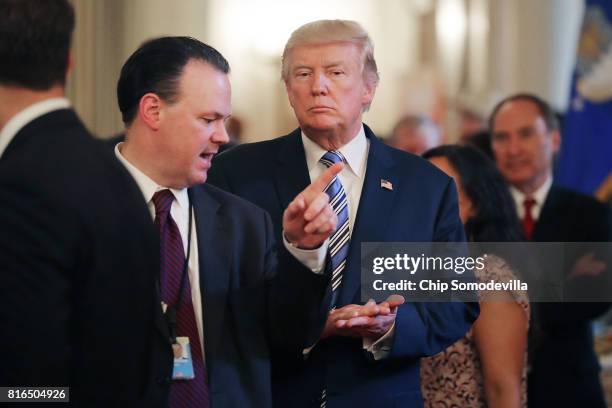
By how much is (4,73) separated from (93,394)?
2.14 ft

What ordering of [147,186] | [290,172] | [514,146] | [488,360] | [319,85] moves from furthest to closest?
[514,146], [488,360], [290,172], [319,85], [147,186]

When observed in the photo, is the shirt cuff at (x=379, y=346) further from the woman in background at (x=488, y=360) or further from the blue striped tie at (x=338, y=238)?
the woman in background at (x=488, y=360)

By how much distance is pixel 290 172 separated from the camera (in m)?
3.01

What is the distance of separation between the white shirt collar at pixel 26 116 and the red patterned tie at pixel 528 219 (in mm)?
2910

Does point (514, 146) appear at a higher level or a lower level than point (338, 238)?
higher

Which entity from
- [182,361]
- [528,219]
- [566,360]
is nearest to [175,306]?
[182,361]

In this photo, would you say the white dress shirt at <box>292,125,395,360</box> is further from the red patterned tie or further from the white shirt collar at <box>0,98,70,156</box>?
the red patterned tie

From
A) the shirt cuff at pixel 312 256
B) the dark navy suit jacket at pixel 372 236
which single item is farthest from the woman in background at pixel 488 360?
the shirt cuff at pixel 312 256

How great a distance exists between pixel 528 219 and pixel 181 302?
8.35ft

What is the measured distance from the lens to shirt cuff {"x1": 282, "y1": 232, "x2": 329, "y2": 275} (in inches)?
93.6

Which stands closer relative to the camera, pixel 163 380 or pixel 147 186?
pixel 163 380

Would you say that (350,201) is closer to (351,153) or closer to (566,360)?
(351,153)

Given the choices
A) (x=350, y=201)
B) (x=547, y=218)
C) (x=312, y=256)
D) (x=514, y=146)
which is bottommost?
(x=312, y=256)

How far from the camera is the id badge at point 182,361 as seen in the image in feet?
7.76
